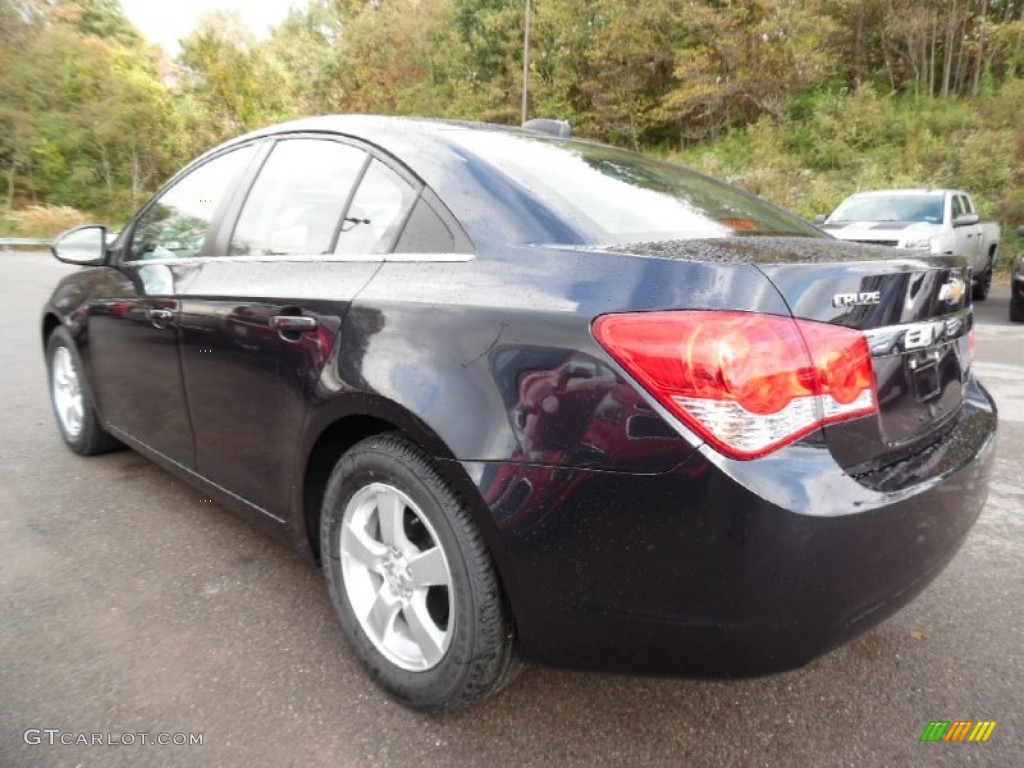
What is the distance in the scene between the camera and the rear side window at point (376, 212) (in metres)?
1.96

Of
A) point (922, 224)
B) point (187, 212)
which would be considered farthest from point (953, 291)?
point (922, 224)

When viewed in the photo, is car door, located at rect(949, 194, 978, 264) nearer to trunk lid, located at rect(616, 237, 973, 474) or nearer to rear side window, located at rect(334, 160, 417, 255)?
trunk lid, located at rect(616, 237, 973, 474)

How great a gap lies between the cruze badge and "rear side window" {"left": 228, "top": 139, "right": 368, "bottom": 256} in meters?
1.38

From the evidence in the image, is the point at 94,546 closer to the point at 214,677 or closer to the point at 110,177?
the point at 214,677

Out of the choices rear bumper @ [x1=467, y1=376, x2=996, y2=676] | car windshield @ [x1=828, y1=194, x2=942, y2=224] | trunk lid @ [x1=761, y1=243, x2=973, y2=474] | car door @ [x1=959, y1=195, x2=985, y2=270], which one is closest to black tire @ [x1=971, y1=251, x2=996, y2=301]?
car door @ [x1=959, y1=195, x2=985, y2=270]

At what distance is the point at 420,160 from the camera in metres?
1.98

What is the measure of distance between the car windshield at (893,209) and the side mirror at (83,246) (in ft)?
32.0

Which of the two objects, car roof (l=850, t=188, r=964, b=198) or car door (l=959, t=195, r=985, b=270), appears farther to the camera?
car roof (l=850, t=188, r=964, b=198)

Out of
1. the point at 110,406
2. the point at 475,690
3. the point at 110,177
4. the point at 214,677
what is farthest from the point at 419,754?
the point at 110,177

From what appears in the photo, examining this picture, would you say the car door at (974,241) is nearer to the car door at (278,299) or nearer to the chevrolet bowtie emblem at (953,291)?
the chevrolet bowtie emblem at (953,291)

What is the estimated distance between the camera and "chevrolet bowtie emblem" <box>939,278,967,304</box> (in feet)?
5.75

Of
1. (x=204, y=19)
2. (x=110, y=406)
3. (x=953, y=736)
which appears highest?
(x=204, y=19)

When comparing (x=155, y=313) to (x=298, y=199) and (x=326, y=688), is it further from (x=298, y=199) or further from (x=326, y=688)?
(x=326, y=688)

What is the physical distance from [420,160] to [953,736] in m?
2.01
